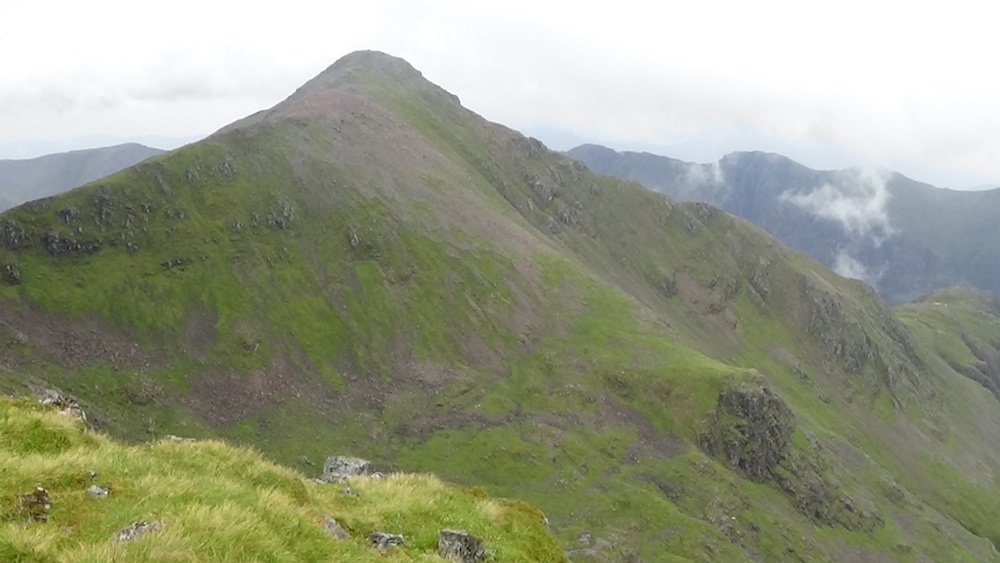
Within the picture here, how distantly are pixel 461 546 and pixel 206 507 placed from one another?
27.2 feet

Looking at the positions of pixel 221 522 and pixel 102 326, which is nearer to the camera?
pixel 221 522

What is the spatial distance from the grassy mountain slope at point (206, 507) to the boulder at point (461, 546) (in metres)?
0.34

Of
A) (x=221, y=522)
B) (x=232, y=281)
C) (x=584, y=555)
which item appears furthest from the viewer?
(x=232, y=281)

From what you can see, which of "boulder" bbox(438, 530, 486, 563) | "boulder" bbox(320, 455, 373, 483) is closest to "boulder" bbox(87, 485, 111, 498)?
"boulder" bbox(438, 530, 486, 563)

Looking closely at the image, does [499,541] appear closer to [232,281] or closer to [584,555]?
[584,555]

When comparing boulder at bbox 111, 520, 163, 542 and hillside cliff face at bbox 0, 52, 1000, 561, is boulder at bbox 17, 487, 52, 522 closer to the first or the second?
boulder at bbox 111, 520, 163, 542

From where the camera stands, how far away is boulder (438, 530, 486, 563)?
20.7 meters

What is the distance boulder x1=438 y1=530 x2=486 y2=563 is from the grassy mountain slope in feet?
1.11

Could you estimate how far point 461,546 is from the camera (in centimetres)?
2108

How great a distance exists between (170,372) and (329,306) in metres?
48.1

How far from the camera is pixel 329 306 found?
18888cm

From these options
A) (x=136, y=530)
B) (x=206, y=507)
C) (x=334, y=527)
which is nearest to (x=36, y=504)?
(x=136, y=530)

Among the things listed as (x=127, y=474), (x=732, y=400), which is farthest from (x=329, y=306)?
(x=127, y=474)

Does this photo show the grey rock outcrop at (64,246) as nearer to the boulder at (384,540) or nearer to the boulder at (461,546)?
the boulder at (384,540)
